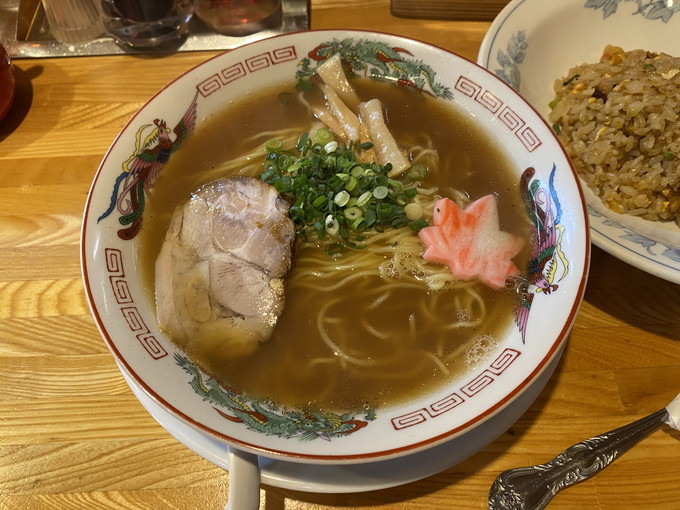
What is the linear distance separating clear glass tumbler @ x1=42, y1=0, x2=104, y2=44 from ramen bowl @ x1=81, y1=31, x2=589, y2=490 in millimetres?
1309

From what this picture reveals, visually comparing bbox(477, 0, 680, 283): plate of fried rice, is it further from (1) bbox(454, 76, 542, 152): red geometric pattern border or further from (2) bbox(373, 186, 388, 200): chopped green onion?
(2) bbox(373, 186, 388, 200): chopped green onion

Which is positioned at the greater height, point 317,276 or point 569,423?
point 317,276

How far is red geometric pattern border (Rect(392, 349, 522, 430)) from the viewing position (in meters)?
1.55

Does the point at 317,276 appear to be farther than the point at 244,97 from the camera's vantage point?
→ No

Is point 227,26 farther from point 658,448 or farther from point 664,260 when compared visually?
point 658,448

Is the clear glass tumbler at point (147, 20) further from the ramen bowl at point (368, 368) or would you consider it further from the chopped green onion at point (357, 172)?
the chopped green onion at point (357, 172)

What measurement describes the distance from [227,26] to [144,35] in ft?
1.60

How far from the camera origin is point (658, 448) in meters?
1.80

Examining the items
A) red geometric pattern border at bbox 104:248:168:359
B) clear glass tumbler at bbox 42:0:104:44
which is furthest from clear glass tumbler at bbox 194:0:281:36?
red geometric pattern border at bbox 104:248:168:359

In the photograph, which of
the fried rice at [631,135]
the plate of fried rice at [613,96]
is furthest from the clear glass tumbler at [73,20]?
the fried rice at [631,135]

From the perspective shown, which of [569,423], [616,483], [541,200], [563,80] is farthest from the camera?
[563,80]

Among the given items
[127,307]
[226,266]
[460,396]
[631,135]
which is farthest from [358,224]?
[631,135]

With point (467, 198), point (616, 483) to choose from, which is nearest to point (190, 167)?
point (467, 198)

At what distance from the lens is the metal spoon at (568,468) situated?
168 cm
